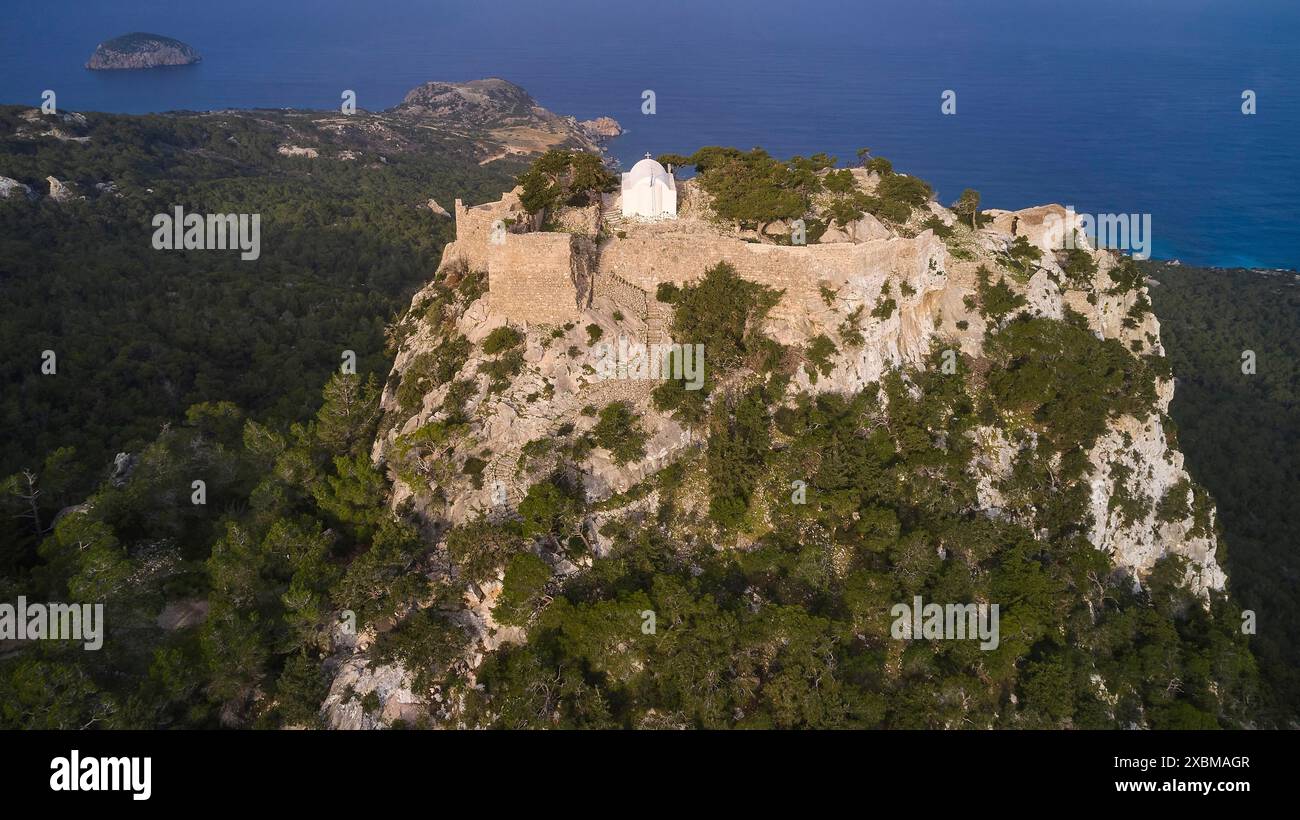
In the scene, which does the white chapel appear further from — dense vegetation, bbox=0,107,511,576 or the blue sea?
the blue sea

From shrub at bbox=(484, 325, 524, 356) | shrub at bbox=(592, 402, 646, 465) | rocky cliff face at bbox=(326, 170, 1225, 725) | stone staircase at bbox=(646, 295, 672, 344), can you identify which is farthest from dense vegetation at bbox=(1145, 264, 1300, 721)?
shrub at bbox=(484, 325, 524, 356)

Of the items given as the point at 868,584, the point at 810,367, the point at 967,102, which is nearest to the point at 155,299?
the point at 810,367

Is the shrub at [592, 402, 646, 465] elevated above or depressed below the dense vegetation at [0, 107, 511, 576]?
below

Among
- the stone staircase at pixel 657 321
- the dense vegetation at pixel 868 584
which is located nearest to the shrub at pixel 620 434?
the dense vegetation at pixel 868 584

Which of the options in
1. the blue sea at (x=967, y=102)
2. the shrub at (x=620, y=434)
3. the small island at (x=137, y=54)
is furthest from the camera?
the small island at (x=137, y=54)

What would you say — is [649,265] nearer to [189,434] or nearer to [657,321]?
[657,321]

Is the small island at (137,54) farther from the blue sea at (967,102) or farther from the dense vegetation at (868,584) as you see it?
the dense vegetation at (868,584)

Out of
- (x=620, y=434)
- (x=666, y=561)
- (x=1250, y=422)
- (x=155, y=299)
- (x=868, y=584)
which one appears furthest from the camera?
(x=1250, y=422)
